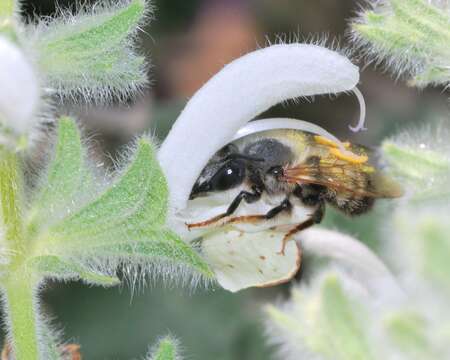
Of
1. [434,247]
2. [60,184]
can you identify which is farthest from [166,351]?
[434,247]

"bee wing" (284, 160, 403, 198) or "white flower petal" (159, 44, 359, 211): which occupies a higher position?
"white flower petal" (159, 44, 359, 211)

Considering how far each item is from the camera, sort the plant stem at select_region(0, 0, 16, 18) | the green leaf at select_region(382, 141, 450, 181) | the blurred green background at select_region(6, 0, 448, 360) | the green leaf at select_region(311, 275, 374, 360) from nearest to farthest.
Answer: the green leaf at select_region(311, 275, 374, 360) → the plant stem at select_region(0, 0, 16, 18) → the green leaf at select_region(382, 141, 450, 181) → the blurred green background at select_region(6, 0, 448, 360)

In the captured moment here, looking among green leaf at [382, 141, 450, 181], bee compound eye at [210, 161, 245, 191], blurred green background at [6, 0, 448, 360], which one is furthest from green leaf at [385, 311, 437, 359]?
blurred green background at [6, 0, 448, 360]

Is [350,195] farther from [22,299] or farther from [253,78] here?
[22,299]

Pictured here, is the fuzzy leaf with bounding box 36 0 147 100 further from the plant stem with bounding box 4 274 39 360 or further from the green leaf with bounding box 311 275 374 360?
the green leaf with bounding box 311 275 374 360

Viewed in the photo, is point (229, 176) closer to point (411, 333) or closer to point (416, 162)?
point (416, 162)

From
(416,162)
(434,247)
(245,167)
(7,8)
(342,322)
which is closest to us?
(434,247)
